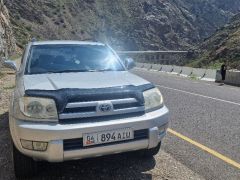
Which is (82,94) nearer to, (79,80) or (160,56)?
(79,80)

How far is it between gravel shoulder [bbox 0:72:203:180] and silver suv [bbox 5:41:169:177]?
45cm

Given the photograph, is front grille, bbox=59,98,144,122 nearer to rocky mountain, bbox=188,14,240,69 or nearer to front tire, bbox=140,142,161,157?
front tire, bbox=140,142,161,157

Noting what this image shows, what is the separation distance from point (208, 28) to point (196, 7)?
39.2ft

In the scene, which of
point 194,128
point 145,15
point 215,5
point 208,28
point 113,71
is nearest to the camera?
point 113,71

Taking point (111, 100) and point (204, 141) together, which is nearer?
point (111, 100)

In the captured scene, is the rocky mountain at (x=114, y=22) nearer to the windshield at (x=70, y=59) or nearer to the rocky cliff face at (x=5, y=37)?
the rocky cliff face at (x=5, y=37)

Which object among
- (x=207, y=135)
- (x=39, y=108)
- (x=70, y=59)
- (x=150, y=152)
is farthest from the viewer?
(x=207, y=135)

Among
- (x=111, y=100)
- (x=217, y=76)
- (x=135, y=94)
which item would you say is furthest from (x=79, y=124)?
(x=217, y=76)

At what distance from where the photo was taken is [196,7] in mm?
136000

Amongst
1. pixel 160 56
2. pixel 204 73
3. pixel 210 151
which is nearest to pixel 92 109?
pixel 210 151

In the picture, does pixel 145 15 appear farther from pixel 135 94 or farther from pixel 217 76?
pixel 135 94

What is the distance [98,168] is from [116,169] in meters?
0.27

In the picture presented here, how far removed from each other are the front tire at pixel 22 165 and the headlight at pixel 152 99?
1711 millimetres

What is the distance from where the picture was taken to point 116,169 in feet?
17.7
